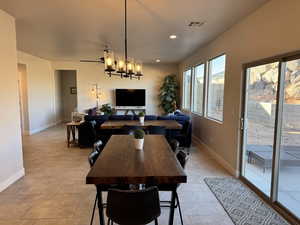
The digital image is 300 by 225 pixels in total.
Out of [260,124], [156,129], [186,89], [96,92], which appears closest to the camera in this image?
[260,124]

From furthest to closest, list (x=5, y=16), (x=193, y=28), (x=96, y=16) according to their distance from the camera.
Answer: (x=193, y=28) < (x=96, y=16) < (x=5, y=16)

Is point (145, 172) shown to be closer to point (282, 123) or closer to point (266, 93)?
point (282, 123)

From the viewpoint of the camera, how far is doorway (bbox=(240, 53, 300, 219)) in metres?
2.45

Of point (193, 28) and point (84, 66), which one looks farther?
point (84, 66)

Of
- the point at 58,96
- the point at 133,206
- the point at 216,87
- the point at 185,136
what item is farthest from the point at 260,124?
the point at 58,96

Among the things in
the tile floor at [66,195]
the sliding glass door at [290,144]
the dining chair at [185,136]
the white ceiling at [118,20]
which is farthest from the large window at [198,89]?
the sliding glass door at [290,144]

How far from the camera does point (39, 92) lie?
768 centimetres

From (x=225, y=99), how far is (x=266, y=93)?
48.5 inches

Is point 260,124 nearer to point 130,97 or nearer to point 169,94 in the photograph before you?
Answer: point 169,94

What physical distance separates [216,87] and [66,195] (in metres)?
3.93

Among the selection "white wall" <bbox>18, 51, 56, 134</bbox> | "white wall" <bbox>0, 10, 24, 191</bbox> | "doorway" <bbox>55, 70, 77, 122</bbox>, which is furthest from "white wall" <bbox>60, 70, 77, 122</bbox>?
"white wall" <bbox>0, 10, 24, 191</bbox>

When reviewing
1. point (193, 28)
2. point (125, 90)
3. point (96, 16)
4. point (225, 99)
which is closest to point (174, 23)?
point (193, 28)

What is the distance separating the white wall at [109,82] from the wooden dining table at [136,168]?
670cm

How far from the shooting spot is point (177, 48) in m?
5.93
